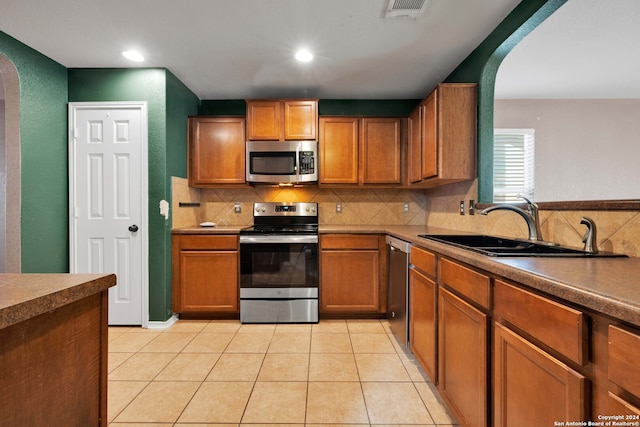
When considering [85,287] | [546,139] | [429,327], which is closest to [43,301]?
[85,287]

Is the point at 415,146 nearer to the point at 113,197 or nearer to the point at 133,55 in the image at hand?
the point at 133,55

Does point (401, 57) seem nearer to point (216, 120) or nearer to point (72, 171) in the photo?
point (216, 120)

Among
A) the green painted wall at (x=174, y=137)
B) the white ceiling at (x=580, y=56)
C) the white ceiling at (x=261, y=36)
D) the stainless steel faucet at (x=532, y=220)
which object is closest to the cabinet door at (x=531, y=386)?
the stainless steel faucet at (x=532, y=220)

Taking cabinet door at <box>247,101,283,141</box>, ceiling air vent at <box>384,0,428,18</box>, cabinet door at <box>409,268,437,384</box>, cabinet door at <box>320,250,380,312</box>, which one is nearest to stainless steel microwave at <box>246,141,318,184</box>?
cabinet door at <box>247,101,283,141</box>

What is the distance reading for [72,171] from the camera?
2.84 meters

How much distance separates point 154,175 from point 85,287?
2.32 m

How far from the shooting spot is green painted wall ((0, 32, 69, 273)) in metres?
2.42

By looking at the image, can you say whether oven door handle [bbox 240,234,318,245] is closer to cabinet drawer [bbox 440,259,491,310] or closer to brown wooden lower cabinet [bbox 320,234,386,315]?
brown wooden lower cabinet [bbox 320,234,386,315]

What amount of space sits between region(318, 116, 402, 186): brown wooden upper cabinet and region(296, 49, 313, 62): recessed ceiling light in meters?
0.79

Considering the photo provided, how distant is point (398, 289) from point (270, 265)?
1.25 meters

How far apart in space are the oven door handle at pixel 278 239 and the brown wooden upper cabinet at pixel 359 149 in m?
0.73

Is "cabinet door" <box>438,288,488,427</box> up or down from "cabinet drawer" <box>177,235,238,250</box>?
down

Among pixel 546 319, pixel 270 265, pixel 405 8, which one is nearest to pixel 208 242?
pixel 270 265

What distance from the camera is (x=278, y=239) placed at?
300 cm
